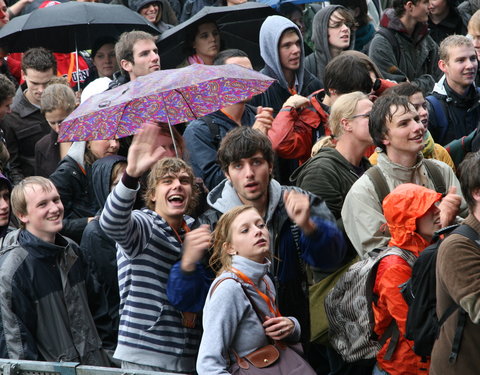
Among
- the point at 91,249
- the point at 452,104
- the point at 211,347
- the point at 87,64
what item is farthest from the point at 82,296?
the point at 87,64

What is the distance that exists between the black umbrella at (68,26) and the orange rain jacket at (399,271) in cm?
490

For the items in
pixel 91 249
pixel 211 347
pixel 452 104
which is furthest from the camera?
pixel 452 104

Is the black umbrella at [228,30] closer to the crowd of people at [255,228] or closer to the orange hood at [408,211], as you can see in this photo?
the crowd of people at [255,228]

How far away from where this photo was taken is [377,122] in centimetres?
632

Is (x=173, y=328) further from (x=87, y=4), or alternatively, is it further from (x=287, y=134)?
(x=87, y=4)

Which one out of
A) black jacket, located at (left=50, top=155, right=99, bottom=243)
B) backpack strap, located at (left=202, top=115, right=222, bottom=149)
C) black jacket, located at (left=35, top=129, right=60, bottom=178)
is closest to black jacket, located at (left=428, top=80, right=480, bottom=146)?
backpack strap, located at (left=202, top=115, right=222, bottom=149)

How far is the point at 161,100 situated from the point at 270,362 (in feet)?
7.65

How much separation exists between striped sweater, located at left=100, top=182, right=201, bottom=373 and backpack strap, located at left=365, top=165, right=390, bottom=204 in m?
1.34

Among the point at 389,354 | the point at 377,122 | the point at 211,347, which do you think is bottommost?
the point at 389,354

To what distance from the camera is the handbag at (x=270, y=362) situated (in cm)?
498

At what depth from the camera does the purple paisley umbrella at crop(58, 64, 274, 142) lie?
622 cm

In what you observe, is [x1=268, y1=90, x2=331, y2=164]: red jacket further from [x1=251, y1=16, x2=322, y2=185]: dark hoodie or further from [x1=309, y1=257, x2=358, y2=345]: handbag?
[x1=309, y1=257, x2=358, y2=345]: handbag

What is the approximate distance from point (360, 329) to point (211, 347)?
124 cm

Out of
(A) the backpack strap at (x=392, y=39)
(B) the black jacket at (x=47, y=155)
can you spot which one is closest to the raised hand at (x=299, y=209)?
(B) the black jacket at (x=47, y=155)
